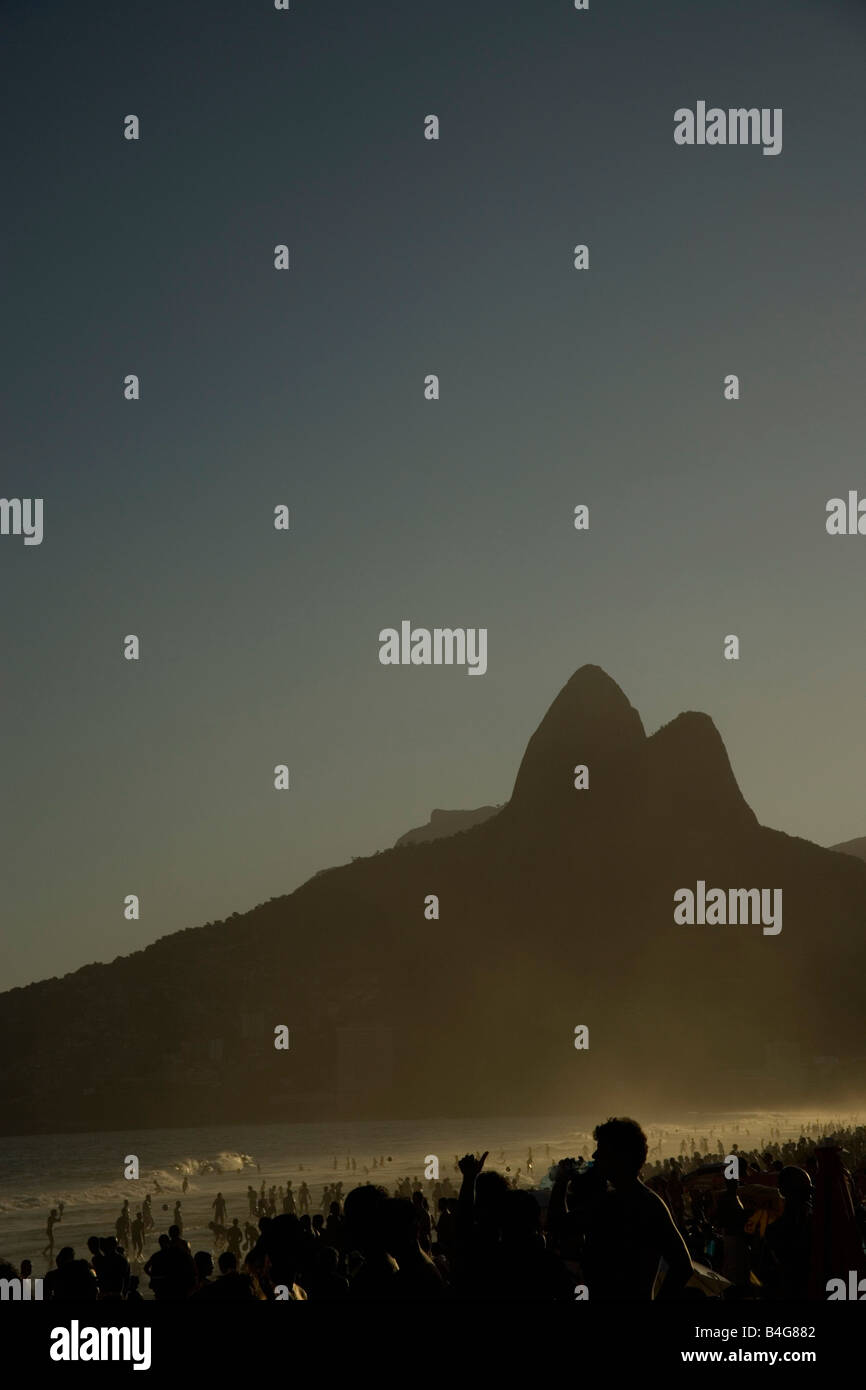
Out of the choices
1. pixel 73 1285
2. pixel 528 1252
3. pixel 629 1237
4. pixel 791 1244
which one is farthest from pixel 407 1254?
pixel 791 1244

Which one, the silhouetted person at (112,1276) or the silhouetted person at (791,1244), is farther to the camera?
the silhouetted person at (112,1276)

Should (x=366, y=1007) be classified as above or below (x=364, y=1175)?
above

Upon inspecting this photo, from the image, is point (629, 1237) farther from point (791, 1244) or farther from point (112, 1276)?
point (112, 1276)

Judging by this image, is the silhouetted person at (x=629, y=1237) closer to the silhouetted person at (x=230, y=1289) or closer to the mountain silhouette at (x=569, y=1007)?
the silhouetted person at (x=230, y=1289)

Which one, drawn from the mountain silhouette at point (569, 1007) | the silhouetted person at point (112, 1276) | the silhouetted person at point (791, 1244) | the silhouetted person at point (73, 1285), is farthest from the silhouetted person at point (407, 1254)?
the mountain silhouette at point (569, 1007)

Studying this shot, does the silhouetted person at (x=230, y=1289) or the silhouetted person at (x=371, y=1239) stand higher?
the silhouetted person at (x=371, y=1239)

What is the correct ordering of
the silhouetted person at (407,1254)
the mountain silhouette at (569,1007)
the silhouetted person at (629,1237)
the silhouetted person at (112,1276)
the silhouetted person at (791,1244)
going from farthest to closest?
the mountain silhouette at (569,1007) → the silhouetted person at (112,1276) → the silhouetted person at (791,1244) → the silhouetted person at (407,1254) → the silhouetted person at (629,1237)

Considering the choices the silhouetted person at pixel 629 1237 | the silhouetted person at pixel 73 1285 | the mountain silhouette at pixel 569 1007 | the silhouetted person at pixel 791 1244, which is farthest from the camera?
the mountain silhouette at pixel 569 1007

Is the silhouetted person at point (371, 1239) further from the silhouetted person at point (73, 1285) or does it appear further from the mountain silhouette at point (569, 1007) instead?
the mountain silhouette at point (569, 1007)

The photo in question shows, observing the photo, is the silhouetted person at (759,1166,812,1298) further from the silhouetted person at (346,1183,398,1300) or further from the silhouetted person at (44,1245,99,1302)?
the silhouetted person at (44,1245,99,1302)
